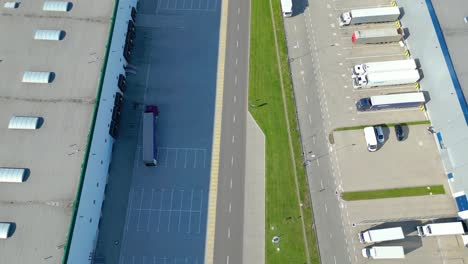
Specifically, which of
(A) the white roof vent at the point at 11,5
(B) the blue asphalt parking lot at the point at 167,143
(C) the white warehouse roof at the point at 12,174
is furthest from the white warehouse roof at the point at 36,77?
(C) the white warehouse roof at the point at 12,174

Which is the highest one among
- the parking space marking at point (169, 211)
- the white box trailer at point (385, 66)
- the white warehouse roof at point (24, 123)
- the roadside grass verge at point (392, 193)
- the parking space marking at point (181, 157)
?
the white box trailer at point (385, 66)

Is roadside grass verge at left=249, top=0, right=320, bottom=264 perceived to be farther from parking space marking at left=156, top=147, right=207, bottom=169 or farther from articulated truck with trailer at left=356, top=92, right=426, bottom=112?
articulated truck with trailer at left=356, top=92, right=426, bottom=112

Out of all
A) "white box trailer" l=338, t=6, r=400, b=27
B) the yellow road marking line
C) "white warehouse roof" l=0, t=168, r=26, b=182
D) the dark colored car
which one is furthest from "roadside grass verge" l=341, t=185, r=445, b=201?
"white warehouse roof" l=0, t=168, r=26, b=182

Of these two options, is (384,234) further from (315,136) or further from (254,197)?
(254,197)

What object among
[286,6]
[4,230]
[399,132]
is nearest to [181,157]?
[4,230]

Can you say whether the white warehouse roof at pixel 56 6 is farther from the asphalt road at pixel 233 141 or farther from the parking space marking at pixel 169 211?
the parking space marking at pixel 169 211

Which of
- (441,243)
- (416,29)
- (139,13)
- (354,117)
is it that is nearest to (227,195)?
(354,117)
